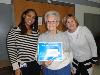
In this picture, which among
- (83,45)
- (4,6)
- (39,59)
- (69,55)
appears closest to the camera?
(39,59)

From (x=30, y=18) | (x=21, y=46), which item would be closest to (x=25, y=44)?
(x=21, y=46)

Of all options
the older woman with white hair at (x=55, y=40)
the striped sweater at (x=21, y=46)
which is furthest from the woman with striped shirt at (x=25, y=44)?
the older woman with white hair at (x=55, y=40)

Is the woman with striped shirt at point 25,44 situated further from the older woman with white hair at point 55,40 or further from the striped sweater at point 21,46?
the older woman with white hair at point 55,40

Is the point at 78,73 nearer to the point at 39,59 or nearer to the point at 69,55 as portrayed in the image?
the point at 69,55

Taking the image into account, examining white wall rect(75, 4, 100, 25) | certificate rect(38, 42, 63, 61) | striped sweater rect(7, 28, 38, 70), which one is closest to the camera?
certificate rect(38, 42, 63, 61)

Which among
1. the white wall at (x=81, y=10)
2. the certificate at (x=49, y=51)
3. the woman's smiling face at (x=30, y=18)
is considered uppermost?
the white wall at (x=81, y=10)

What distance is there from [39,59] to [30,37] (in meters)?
0.33

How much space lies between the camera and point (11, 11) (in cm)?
425

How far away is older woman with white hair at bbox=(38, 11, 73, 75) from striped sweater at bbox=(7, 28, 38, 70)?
0.12m

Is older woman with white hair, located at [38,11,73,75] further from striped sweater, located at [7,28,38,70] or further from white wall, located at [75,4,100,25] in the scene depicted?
white wall, located at [75,4,100,25]

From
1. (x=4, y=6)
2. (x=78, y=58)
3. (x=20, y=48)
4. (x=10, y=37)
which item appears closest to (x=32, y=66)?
(x=20, y=48)

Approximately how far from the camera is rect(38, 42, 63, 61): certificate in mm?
2139

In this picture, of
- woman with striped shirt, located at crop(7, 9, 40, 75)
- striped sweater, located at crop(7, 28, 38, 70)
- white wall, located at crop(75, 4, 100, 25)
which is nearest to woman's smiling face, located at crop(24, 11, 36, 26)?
woman with striped shirt, located at crop(7, 9, 40, 75)

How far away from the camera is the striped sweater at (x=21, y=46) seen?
7.60 feet
